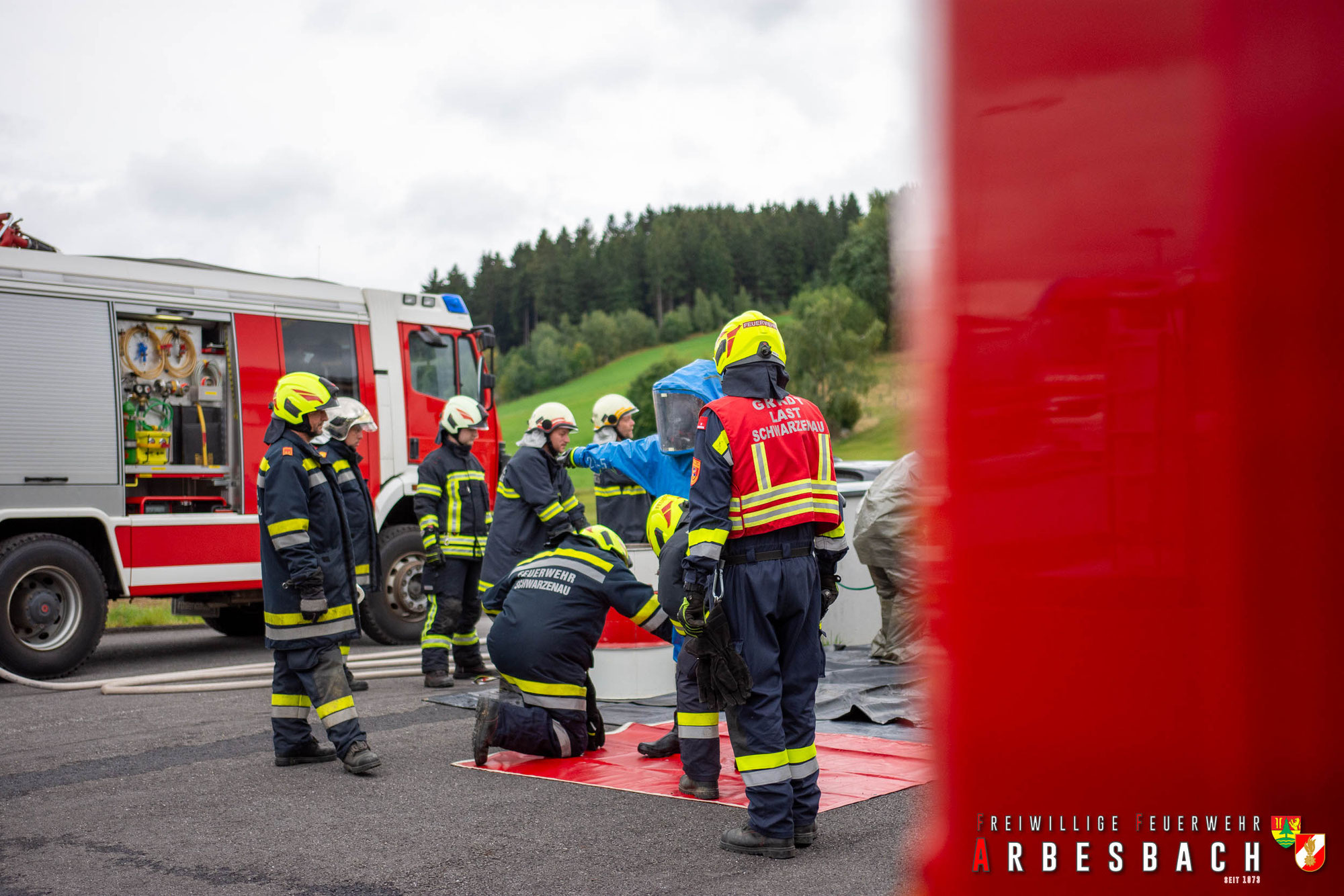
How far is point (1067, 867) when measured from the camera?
120cm

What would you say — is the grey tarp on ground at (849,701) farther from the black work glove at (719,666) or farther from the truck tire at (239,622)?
the truck tire at (239,622)

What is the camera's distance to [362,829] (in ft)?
16.1

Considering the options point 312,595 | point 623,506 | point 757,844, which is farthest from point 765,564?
point 623,506

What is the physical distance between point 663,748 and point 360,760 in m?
1.60

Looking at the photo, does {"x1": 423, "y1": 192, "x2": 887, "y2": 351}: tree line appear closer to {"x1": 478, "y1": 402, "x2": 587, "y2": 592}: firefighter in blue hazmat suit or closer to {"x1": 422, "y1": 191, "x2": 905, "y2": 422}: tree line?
{"x1": 422, "y1": 191, "x2": 905, "y2": 422}: tree line

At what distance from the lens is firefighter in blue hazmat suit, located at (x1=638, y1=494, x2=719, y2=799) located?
4.89 metres

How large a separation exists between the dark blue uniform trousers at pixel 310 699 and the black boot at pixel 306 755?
0.8 inches

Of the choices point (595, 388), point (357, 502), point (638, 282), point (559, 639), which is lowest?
point (559, 639)

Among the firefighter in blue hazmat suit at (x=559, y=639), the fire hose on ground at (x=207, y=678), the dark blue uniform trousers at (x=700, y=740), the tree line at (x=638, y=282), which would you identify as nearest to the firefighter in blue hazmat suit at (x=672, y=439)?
the firefighter in blue hazmat suit at (x=559, y=639)

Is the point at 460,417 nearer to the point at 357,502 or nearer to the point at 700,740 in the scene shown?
the point at 357,502

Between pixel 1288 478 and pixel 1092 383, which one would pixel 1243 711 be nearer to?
pixel 1288 478

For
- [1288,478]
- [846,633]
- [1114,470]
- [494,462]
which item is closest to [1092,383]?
[1114,470]

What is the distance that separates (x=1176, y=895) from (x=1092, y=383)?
0.54m

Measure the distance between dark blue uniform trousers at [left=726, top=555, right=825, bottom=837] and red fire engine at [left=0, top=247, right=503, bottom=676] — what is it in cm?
672
